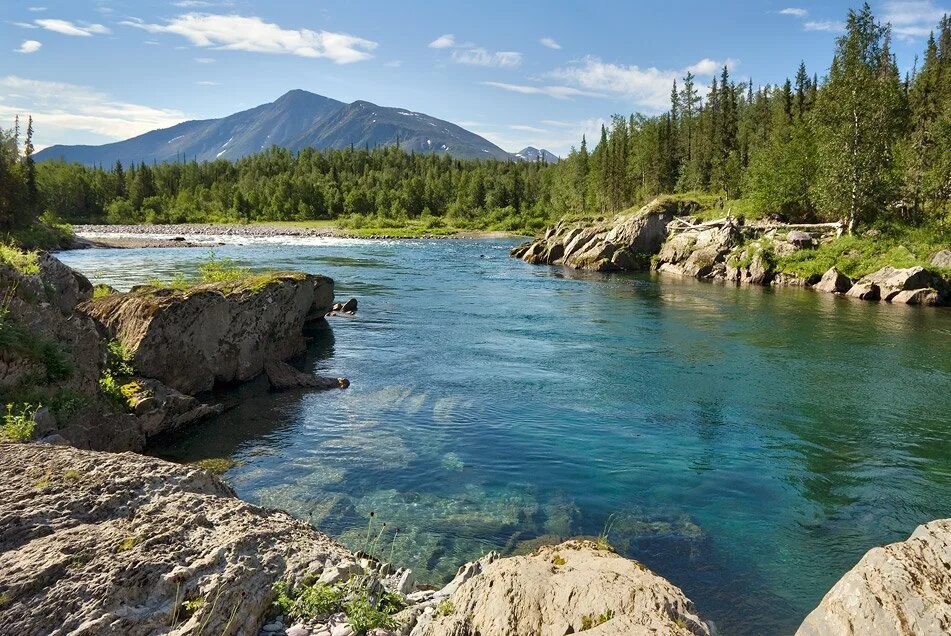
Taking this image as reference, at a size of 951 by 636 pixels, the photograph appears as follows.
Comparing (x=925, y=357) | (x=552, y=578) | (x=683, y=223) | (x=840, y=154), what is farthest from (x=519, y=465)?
(x=683, y=223)

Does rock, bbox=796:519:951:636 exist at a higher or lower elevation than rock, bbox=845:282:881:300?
lower

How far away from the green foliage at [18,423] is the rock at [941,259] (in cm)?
5426

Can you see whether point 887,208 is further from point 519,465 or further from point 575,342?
point 519,465

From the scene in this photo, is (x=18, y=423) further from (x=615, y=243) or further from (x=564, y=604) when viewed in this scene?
(x=615, y=243)

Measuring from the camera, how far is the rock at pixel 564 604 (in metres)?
5.80

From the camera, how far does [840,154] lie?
2157 inches

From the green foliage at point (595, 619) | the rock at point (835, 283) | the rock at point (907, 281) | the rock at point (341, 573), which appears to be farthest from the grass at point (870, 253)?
the rock at point (341, 573)

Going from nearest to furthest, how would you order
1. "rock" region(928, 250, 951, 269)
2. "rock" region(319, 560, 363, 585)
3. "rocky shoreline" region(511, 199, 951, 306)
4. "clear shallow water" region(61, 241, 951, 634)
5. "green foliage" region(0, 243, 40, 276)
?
"rock" region(319, 560, 363, 585) < "clear shallow water" region(61, 241, 951, 634) < "green foliage" region(0, 243, 40, 276) < "rocky shoreline" region(511, 199, 951, 306) < "rock" region(928, 250, 951, 269)

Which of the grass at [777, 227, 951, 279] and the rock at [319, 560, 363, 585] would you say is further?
the grass at [777, 227, 951, 279]

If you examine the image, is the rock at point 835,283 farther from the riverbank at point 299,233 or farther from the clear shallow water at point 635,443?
the riverbank at point 299,233

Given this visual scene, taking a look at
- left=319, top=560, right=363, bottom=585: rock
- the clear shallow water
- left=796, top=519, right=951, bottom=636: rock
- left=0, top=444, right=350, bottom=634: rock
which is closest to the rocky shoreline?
the clear shallow water

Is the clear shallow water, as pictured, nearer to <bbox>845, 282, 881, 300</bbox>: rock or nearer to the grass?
<bbox>845, 282, 881, 300</bbox>: rock

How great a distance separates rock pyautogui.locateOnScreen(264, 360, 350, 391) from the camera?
2217 cm

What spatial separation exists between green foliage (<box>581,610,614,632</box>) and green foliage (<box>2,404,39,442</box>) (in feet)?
29.4
